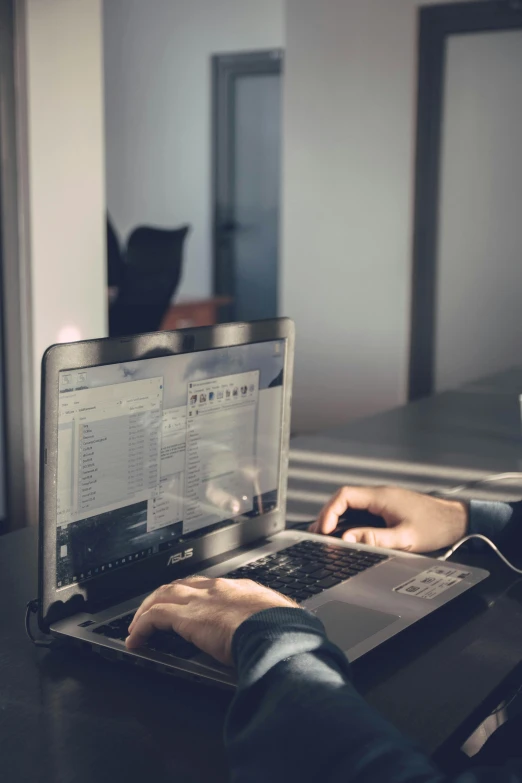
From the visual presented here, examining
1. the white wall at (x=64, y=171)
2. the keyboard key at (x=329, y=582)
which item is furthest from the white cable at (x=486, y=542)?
the white wall at (x=64, y=171)

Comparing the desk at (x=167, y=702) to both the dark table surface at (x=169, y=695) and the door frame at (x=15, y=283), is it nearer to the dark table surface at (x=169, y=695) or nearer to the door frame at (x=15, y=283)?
the dark table surface at (x=169, y=695)

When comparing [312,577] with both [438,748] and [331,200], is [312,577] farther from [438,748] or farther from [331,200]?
[331,200]

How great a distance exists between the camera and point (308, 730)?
72cm

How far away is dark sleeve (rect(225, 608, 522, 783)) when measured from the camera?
2.28 feet

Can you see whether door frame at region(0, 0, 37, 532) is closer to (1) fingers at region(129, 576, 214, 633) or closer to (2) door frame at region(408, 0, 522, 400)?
(1) fingers at region(129, 576, 214, 633)

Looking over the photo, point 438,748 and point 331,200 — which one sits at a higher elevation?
point 331,200

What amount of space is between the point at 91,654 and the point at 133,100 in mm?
5928

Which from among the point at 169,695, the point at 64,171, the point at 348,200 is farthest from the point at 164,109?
the point at 169,695

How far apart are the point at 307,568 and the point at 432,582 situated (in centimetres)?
15

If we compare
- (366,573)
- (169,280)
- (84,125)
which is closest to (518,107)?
(169,280)

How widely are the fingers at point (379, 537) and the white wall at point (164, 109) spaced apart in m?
5.40

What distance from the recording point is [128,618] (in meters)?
0.99

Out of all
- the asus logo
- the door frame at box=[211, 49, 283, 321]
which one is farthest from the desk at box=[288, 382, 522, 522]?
the door frame at box=[211, 49, 283, 321]

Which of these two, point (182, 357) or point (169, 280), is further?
point (169, 280)
